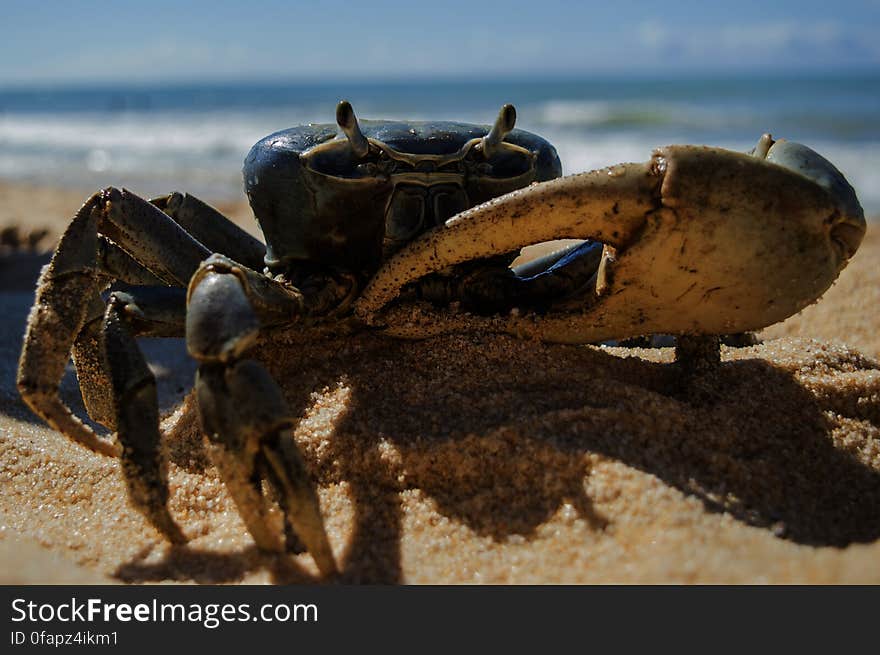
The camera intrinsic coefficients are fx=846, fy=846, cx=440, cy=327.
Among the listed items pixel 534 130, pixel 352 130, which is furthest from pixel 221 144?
pixel 352 130

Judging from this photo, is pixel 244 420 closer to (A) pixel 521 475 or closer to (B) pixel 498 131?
(A) pixel 521 475

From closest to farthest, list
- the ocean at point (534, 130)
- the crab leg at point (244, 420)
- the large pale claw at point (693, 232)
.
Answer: the crab leg at point (244, 420)
the large pale claw at point (693, 232)
the ocean at point (534, 130)

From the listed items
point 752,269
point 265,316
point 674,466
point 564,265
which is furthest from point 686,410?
point 265,316

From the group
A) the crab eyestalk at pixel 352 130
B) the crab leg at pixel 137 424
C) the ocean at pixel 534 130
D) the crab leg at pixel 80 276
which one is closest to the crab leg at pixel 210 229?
the crab leg at pixel 80 276

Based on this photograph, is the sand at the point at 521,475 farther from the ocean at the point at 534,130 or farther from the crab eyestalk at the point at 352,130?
the ocean at the point at 534,130

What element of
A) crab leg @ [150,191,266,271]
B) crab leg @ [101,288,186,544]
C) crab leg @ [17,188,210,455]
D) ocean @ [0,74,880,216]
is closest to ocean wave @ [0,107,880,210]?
ocean @ [0,74,880,216]

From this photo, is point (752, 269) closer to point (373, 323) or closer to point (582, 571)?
point (582, 571)

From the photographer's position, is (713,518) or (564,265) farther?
(564,265)

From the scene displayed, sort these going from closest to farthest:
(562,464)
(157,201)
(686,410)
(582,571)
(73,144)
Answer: (582,571) → (562,464) → (686,410) → (157,201) → (73,144)

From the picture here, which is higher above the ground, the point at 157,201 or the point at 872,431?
the point at 157,201
